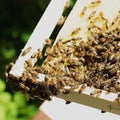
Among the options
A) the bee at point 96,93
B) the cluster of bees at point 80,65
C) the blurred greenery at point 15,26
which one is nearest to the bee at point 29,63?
the cluster of bees at point 80,65

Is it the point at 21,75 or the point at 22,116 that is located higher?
the point at 21,75

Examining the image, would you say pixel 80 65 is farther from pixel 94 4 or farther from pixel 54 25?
pixel 94 4

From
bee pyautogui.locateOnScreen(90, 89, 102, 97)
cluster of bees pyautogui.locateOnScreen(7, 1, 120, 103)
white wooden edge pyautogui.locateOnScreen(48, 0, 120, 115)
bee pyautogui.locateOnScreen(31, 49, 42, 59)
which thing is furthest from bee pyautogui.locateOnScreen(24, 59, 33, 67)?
bee pyautogui.locateOnScreen(90, 89, 102, 97)

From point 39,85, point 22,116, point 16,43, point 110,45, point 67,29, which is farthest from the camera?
point 16,43

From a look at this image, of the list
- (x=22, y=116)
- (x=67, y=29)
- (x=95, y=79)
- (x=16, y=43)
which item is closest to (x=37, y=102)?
(x=22, y=116)

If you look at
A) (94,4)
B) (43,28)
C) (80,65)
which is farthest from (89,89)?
(94,4)

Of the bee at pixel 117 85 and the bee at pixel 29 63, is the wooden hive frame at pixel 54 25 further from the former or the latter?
the bee at pixel 117 85

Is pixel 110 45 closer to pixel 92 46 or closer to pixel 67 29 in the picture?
pixel 92 46

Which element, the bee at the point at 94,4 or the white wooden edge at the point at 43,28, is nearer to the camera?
the white wooden edge at the point at 43,28
